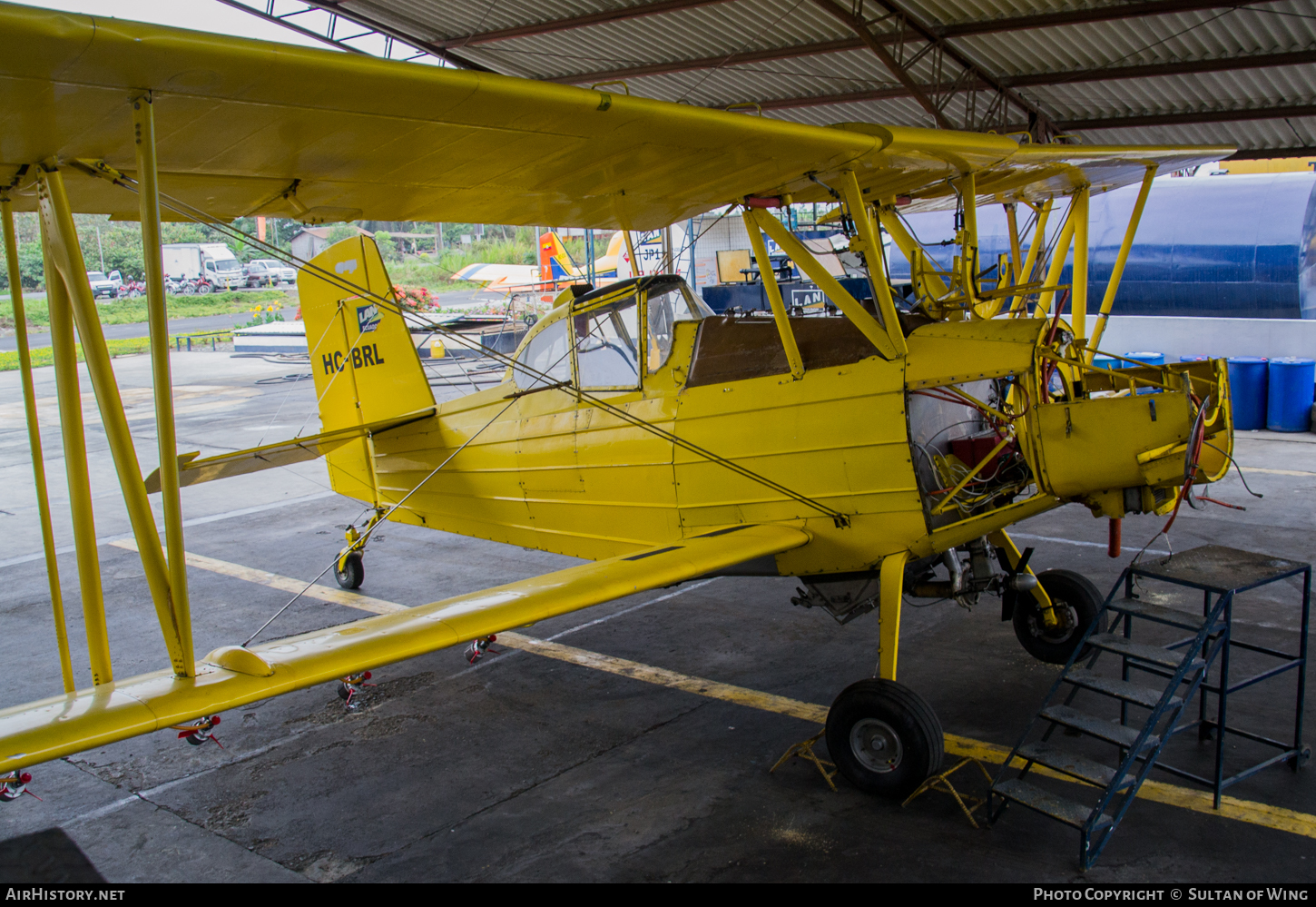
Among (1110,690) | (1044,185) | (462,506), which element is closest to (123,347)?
(462,506)

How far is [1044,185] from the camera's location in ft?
23.4

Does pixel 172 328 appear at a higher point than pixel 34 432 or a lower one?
higher

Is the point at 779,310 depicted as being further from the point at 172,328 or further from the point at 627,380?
the point at 172,328

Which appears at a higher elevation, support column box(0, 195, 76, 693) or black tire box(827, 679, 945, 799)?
support column box(0, 195, 76, 693)

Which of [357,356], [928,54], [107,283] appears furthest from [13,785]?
[107,283]

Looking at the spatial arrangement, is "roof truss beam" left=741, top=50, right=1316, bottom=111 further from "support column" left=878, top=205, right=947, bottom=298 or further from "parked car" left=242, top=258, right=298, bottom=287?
"parked car" left=242, top=258, right=298, bottom=287

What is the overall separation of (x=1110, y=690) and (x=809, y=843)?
148cm

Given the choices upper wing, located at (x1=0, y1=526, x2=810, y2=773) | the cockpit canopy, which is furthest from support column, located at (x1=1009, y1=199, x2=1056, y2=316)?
upper wing, located at (x1=0, y1=526, x2=810, y2=773)

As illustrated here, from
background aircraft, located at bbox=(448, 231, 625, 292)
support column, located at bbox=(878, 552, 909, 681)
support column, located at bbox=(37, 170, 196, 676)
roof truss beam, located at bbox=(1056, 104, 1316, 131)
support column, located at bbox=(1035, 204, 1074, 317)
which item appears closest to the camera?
support column, located at bbox=(37, 170, 196, 676)

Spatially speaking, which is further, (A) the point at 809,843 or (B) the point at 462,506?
(B) the point at 462,506

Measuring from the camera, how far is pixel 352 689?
5387 millimetres

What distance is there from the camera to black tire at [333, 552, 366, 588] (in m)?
7.68

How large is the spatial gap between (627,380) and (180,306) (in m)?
46.0
